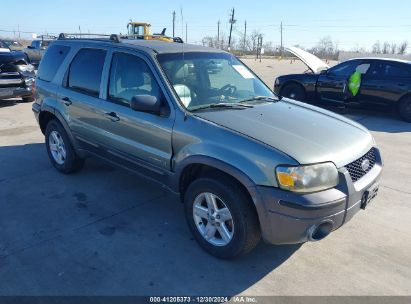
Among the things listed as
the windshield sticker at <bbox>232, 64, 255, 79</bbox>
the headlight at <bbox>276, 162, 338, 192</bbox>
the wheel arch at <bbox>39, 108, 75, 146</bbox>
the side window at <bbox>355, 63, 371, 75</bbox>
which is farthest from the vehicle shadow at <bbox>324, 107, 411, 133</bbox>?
the wheel arch at <bbox>39, 108, 75, 146</bbox>

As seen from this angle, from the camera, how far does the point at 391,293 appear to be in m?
2.96

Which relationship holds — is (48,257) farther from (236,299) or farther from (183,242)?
(236,299)

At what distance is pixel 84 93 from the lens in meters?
4.51

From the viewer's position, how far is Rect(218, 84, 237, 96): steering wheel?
3939mm

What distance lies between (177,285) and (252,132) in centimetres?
141

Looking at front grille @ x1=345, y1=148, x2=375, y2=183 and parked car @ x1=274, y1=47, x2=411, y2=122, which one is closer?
front grille @ x1=345, y1=148, x2=375, y2=183

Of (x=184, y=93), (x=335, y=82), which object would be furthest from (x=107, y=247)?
(x=335, y=82)

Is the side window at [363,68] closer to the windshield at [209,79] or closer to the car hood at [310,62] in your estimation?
the car hood at [310,62]

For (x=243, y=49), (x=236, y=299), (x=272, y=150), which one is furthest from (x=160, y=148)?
(x=243, y=49)

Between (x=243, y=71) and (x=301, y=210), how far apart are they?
2279 millimetres

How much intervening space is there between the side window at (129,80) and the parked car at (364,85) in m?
7.47

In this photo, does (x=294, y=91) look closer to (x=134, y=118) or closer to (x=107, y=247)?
(x=134, y=118)

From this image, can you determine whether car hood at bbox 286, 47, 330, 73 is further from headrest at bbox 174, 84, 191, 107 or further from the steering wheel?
headrest at bbox 174, 84, 191, 107

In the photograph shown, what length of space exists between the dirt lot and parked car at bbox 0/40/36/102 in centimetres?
559
